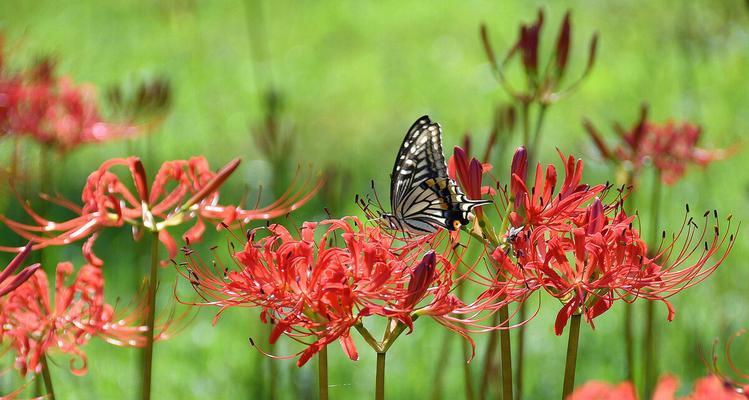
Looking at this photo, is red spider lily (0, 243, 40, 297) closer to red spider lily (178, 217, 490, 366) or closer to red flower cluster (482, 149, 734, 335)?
red spider lily (178, 217, 490, 366)

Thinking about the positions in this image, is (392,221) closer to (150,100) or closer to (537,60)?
(537,60)

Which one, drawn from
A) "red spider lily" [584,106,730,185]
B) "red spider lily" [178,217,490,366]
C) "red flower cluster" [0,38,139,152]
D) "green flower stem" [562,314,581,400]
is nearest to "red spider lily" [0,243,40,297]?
"red spider lily" [178,217,490,366]

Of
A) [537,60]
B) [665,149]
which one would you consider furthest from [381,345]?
[665,149]

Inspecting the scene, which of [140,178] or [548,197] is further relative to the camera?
[140,178]

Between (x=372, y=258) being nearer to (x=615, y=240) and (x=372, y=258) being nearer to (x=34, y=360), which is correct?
(x=615, y=240)

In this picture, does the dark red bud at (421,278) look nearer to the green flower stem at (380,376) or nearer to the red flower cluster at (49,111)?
the green flower stem at (380,376)

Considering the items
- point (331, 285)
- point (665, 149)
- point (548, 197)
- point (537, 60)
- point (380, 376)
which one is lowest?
point (380, 376)

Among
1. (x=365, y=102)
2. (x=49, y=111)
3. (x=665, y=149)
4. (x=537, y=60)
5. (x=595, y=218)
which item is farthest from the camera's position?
(x=365, y=102)
